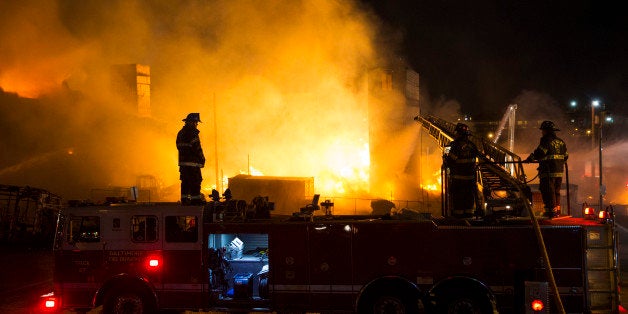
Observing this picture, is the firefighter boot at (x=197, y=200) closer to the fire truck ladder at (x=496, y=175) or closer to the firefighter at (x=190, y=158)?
the firefighter at (x=190, y=158)

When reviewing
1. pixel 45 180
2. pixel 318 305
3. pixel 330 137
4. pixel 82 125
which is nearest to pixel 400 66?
pixel 330 137

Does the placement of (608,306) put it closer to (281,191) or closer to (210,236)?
(210,236)

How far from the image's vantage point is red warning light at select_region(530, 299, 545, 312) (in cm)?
657

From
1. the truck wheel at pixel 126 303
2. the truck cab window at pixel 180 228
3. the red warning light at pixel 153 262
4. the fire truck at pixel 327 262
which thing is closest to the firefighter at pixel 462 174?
the fire truck at pixel 327 262

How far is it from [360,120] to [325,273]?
21463 millimetres

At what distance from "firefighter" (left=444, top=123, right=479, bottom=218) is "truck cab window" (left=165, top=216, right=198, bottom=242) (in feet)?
14.2

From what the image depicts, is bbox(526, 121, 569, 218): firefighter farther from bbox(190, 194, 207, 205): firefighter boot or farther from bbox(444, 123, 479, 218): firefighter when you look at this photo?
bbox(190, 194, 207, 205): firefighter boot

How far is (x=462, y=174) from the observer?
330 inches

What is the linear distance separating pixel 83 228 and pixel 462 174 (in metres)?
6.20

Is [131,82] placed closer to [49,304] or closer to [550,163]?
[49,304]

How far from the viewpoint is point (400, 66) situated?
89.8ft

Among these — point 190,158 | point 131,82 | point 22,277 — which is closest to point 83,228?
point 190,158

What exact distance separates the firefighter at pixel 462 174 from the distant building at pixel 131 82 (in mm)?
25031

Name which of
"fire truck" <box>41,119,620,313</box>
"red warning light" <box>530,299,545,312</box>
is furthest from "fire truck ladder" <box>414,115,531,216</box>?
"red warning light" <box>530,299,545,312</box>
